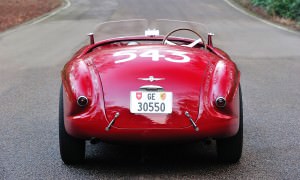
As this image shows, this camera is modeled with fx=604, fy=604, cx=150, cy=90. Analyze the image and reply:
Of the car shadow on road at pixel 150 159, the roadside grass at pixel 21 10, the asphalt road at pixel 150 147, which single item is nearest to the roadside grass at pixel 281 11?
the asphalt road at pixel 150 147

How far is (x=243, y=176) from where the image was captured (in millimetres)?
4527

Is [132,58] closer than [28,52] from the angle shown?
Yes

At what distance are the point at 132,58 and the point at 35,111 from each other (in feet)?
8.73

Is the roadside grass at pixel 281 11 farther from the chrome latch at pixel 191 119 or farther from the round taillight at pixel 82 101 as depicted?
the round taillight at pixel 82 101

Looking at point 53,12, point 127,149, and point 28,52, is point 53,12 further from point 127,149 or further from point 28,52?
point 127,149

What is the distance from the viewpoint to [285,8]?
2411 cm

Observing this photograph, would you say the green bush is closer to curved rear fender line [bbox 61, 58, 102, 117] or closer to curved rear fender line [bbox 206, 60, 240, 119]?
curved rear fender line [bbox 206, 60, 240, 119]

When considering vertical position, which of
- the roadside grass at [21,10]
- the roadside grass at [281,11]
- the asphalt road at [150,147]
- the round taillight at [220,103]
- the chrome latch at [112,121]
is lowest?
the roadside grass at [21,10]

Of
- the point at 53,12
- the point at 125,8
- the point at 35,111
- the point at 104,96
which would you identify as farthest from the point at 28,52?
the point at 125,8

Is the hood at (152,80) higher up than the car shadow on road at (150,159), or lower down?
higher up

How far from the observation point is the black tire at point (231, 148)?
15.4 feet

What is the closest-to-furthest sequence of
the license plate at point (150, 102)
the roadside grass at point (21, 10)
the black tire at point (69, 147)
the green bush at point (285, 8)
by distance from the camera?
the license plate at point (150, 102) → the black tire at point (69, 147) → the roadside grass at point (21, 10) → the green bush at point (285, 8)

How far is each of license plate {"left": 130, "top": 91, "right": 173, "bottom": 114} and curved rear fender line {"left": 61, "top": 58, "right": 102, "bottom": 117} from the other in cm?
29

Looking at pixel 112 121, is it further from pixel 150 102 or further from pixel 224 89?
pixel 224 89
